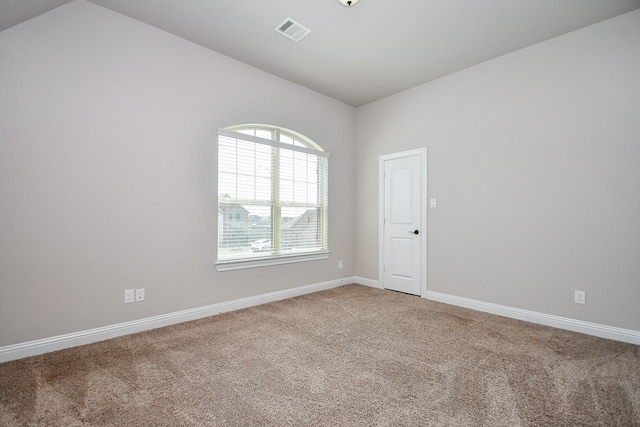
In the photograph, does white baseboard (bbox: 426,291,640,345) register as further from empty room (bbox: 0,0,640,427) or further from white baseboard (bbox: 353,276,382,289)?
white baseboard (bbox: 353,276,382,289)

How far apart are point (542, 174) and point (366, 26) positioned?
242 centimetres

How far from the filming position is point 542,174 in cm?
315

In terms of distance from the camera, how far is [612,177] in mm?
2752

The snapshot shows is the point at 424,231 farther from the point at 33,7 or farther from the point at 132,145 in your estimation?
the point at 33,7

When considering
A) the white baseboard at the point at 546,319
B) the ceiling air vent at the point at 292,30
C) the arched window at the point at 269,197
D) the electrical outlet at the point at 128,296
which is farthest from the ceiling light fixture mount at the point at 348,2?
the white baseboard at the point at 546,319

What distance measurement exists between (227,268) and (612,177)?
13.2ft

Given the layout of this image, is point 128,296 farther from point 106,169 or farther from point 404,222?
point 404,222

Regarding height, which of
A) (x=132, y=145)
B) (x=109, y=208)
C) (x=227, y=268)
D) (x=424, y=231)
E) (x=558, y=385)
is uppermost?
(x=132, y=145)

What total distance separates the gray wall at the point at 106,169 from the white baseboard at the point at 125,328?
6 centimetres

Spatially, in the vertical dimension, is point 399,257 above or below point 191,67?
below

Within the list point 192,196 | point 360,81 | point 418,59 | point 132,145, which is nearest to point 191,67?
point 132,145

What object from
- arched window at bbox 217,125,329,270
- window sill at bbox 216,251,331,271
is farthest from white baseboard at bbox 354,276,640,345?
arched window at bbox 217,125,329,270

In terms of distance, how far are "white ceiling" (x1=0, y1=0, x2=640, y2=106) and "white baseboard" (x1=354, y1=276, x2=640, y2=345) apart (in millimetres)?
2916

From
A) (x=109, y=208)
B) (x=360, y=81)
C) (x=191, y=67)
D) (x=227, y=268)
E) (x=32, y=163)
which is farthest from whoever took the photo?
(x=360, y=81)
